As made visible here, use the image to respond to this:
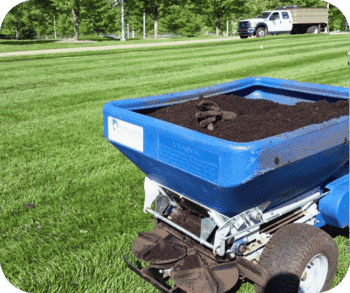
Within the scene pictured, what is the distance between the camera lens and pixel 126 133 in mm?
2426

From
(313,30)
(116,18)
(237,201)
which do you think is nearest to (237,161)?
(237,201)

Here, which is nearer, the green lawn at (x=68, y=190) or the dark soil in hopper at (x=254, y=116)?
the dark soil in hopper at (x=254, y=116)

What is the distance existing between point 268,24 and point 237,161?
2605 cm

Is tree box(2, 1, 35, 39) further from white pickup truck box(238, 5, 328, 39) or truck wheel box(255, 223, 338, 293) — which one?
truck wheel box(255, 223, 338, 293)

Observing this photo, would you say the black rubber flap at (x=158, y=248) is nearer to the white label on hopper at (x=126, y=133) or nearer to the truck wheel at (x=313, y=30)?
the white label on hopper at (x=126, y=133)

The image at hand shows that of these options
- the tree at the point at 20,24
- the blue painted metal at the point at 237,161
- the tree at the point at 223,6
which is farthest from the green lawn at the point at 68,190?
the tree at the point at 20,24

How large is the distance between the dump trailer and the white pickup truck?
967 inches

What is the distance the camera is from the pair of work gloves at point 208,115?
240 cm

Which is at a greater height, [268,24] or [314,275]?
[268,24]

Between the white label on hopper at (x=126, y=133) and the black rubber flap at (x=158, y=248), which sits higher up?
the white label on hopper at (x=126, y=133)

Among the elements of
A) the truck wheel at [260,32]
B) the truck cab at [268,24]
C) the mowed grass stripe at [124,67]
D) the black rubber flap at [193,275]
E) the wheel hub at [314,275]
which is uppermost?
the truck cab at [268,24]

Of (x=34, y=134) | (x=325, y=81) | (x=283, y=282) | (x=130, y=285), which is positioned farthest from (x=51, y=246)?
(x=325, y=81)

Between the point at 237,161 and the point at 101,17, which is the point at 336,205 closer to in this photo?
the point at 237,161

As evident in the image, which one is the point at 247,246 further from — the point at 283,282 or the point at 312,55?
the point at 312,55
